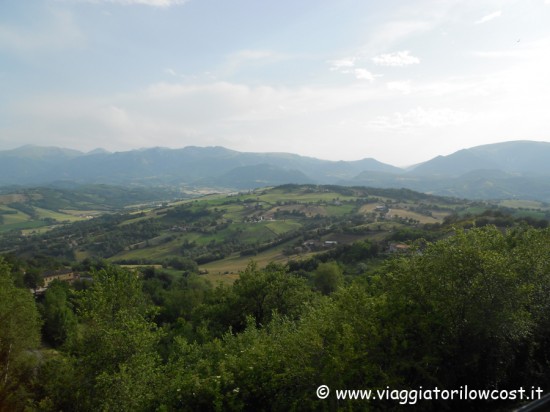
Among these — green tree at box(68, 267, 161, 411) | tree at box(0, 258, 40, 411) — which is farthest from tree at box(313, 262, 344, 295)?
green tree at box(68, 267, 161, 411)

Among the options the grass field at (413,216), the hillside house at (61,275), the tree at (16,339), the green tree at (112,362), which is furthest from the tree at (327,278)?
the grass field at (413,216)

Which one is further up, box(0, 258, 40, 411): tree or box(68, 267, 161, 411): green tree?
box(68, 267, 161, 411): green tree

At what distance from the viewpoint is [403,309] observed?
2005cm

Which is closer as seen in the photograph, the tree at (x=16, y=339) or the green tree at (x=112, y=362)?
the green tree at (x=112, y=362)

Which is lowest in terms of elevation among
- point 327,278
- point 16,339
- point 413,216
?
point 327,278

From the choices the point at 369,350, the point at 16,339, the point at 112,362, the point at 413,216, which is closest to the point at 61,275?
the point at 16,339

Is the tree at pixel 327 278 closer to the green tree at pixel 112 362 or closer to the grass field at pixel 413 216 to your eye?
the green tree at pixel 112 362

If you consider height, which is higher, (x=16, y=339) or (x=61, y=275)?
(x=16, y=339)

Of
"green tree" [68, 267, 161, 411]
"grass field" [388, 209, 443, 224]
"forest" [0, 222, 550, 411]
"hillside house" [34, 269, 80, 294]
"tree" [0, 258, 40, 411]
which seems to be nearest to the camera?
"forest" [0, 222, 550, 411]

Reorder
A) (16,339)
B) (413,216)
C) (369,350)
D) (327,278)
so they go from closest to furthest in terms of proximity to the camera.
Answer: (369,350)
(16,339)
(327,278)
(413,216)

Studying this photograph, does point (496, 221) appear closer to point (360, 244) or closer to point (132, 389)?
point (360, 244)

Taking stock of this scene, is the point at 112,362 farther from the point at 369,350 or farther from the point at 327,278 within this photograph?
the point at 327,278

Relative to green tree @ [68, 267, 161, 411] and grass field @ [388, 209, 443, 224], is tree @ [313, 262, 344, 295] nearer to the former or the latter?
green tree @ [68, 267, 161, 411]

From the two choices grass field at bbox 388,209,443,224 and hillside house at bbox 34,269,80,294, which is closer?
hillside house at bbox 34,269,80,294
